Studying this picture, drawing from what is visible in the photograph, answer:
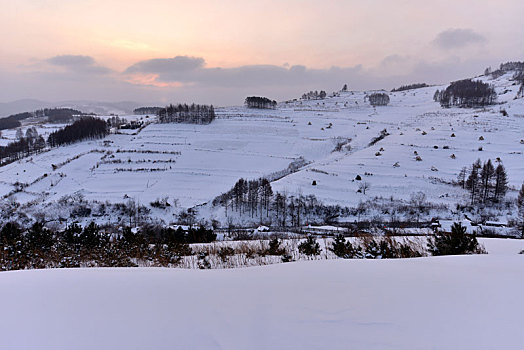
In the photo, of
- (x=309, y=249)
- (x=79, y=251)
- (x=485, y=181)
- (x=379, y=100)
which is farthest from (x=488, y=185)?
(x=379, y=100)

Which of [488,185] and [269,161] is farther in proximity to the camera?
[269,161]

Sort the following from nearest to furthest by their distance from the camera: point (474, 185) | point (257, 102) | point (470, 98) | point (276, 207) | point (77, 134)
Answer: point (474, 185) < point (276, 207) < point (77, 134) < point (470, 98) < point (257, 102)

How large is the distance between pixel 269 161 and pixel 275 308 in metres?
47.8

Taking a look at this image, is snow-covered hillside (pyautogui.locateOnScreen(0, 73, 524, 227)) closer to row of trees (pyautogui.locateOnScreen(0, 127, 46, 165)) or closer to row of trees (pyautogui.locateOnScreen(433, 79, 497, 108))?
row of trees (pyautogui.locateOnScreen(0, 127, 46, 165))

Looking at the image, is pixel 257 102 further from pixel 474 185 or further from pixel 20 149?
pixel 474 185

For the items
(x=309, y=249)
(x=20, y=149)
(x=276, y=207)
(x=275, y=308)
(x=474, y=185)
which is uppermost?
(x=20, y=149)

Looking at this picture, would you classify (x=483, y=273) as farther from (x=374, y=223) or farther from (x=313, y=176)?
(x=313, y=176)

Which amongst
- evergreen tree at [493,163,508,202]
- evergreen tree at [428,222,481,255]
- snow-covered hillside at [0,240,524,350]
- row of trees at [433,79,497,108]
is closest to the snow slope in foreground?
snow-covered hillside at [0,240,524,350]

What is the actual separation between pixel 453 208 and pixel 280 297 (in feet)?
102

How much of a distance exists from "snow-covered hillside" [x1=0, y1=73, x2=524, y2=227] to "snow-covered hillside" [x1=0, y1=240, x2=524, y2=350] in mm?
26193

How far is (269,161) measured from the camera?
52156mm

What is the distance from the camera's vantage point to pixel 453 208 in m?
28.9

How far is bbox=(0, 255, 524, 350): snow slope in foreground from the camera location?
380cm

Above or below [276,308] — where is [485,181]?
below
